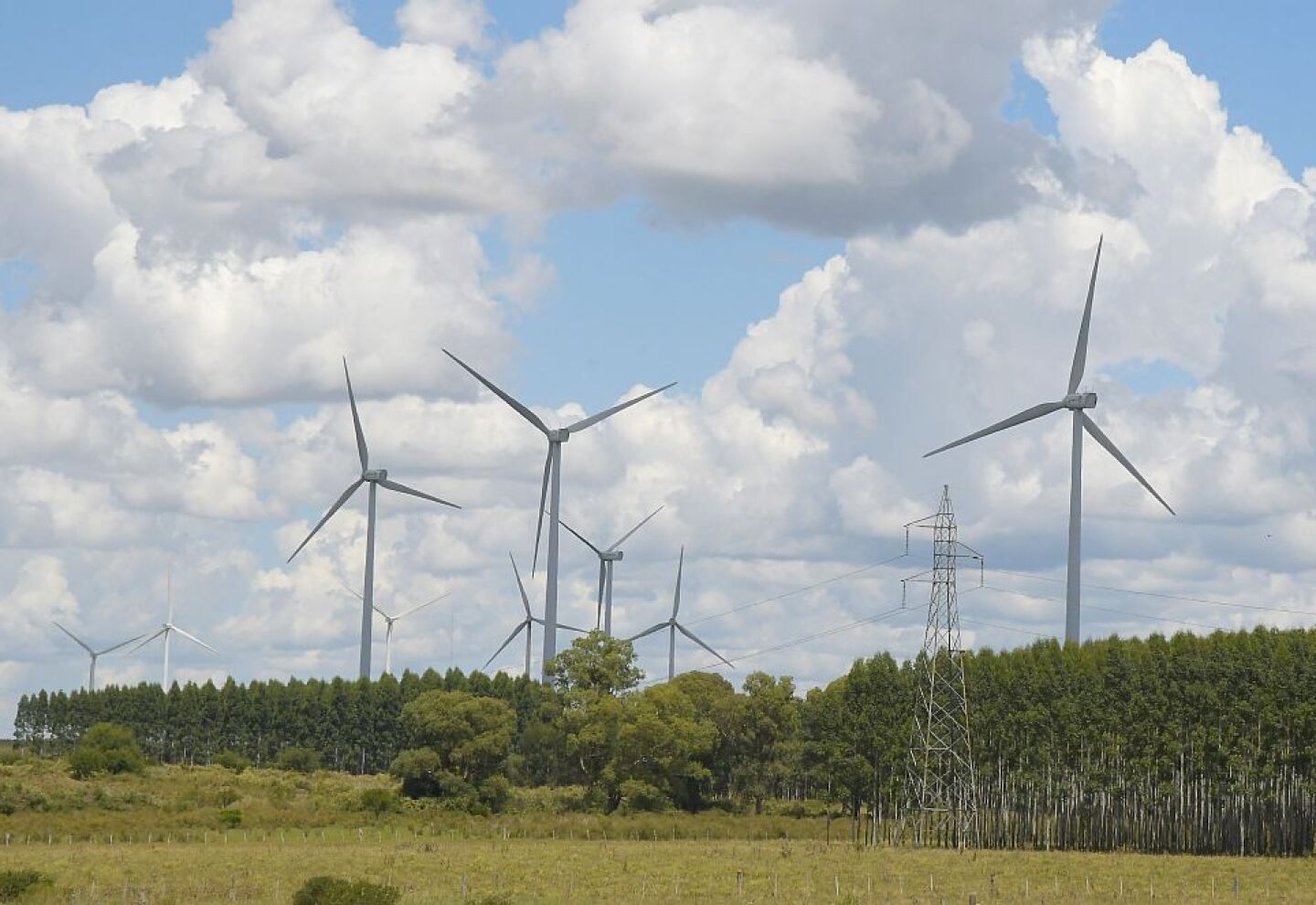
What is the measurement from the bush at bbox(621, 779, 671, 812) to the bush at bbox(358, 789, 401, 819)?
60.6 feet

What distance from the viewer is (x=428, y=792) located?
149375 millimetres

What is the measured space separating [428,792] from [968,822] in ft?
147

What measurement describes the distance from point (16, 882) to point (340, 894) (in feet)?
50.4

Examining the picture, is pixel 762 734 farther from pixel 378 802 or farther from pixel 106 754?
pixel 106 754

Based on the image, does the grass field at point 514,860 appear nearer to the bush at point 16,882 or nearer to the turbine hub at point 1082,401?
the bush at point 16,882

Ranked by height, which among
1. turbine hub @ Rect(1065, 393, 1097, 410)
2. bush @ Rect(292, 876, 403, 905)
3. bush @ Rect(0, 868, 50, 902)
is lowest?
bush @ Rect(0, 868, 50, 902)

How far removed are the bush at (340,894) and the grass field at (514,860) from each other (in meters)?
2.08

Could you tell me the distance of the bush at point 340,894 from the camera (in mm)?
63594

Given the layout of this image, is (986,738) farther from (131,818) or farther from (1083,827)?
(131,818)

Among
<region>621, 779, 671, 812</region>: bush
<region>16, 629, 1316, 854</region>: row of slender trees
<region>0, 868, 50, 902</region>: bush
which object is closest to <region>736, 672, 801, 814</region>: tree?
<region>16, 629, 1316, 854</region>: row of slender trees

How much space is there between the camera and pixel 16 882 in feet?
236

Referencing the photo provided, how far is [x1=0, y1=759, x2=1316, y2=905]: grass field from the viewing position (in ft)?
243

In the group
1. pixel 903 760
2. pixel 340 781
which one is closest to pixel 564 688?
pixel 340 781

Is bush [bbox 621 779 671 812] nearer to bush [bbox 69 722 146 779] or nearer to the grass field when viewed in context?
the grass field
